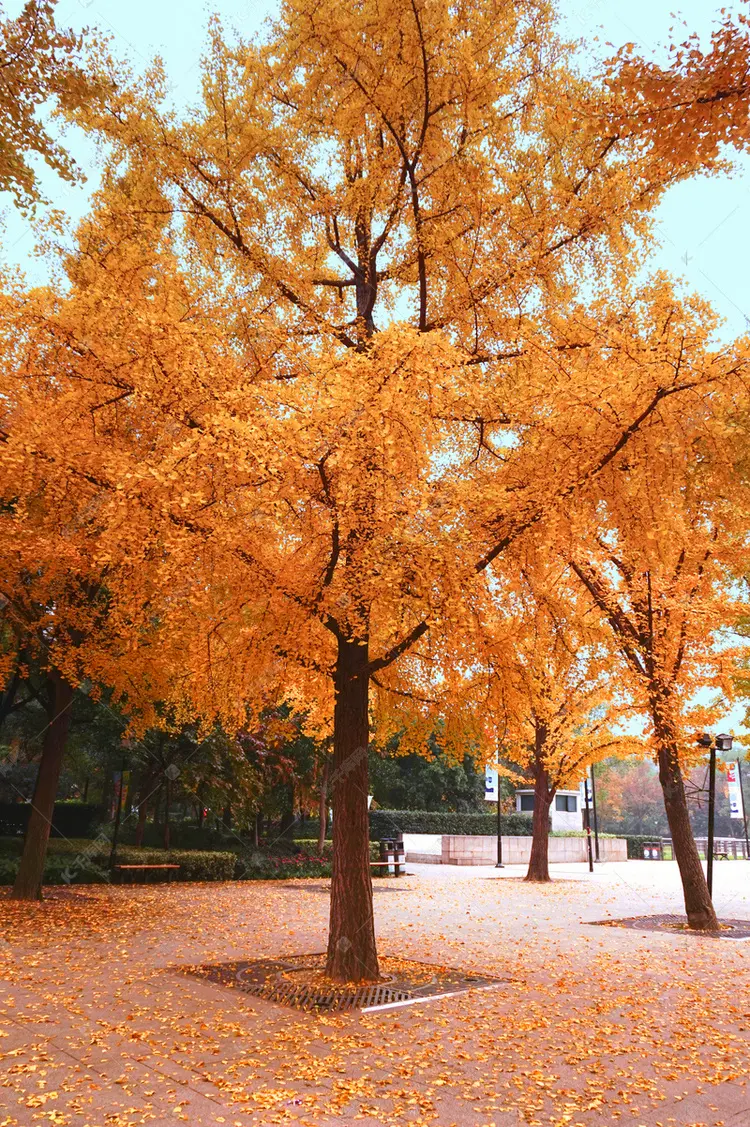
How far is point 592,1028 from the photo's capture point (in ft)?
19.6

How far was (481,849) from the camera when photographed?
28812mm

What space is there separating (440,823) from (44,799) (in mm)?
26345

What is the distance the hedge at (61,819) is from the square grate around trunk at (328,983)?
1355 centimetres

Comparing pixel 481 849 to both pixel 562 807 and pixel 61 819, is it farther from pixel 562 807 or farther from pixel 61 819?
pixel 562 807

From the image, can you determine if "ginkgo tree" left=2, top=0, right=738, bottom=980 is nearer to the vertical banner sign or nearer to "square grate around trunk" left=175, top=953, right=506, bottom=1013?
"square grate around trunk" left=175, top=953, right=506, bottom=1013

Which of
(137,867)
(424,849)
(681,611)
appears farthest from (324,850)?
(681,611)

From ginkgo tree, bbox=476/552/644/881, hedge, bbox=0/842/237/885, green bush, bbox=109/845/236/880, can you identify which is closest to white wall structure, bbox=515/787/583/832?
green bush, bbox=109/845/236/880

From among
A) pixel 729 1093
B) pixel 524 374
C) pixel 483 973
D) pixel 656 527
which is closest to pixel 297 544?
pixel 524 374

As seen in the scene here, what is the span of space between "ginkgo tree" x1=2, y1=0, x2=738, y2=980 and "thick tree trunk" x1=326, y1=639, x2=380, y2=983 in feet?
0.09

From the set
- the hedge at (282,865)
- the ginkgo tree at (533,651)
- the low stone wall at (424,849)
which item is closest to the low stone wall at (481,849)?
the low stone wall at (424,849)

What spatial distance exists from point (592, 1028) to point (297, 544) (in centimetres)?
495

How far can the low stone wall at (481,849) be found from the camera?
28766 mm

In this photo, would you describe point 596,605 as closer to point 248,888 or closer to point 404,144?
point 404,144

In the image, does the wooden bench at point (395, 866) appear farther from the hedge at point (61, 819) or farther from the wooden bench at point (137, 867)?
the hedge at point (61, 819)
